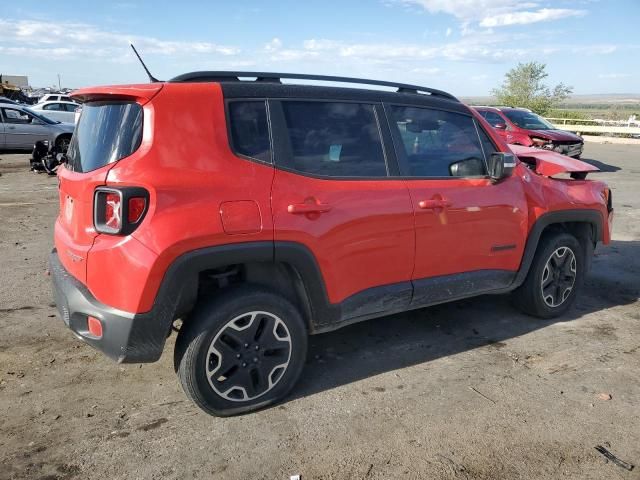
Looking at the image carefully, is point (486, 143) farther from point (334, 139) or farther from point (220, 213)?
point (220, 213)

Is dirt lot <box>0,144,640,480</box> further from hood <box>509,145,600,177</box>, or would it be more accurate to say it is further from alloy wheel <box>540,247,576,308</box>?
hood <box>509,145,600,177</box>

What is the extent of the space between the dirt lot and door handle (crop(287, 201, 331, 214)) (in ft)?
3.82

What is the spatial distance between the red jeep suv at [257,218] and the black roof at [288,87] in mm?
10

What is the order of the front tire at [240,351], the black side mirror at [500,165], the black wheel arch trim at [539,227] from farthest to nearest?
the black wheel arch trim at [539,227], the black side mirror at [500,165], the front tire at [240,351]

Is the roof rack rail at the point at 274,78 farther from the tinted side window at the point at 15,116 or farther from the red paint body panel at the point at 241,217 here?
the tinted side window at the point at 15,116

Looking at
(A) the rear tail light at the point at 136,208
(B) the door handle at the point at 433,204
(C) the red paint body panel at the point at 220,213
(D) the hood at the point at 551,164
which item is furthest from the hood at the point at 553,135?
(A) the rear tail light at the point at 136,208

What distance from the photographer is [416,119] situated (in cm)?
371

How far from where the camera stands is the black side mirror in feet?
12.8

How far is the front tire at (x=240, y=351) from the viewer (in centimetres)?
287

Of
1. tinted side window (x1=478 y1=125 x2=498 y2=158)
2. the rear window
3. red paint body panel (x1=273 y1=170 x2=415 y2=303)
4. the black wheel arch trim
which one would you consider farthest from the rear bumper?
the black wheel arch trim

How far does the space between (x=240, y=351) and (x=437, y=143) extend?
6.55ft

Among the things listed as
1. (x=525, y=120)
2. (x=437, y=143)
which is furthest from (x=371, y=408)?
(x=525, y=120)

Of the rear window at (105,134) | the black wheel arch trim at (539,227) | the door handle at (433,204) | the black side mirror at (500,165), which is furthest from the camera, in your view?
the black wheel arch trim at (539,227)

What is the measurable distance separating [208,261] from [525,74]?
48.1 meters
